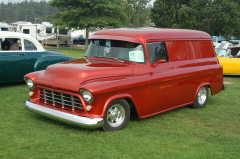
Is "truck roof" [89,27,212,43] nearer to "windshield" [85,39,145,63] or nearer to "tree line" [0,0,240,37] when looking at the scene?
"windshield" [85,39,145,63]

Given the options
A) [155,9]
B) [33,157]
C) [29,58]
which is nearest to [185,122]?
[33,157]

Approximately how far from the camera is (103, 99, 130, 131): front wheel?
564 centimetres

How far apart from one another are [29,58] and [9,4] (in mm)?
129460

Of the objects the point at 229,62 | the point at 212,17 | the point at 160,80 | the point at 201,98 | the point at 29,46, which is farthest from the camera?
the point at 212,17

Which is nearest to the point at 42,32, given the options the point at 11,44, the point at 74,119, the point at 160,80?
the point at 11,44

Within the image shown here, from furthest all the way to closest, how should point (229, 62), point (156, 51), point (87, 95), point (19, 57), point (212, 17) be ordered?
point (212, 17) < point (229, 62) < point (19, 57) < point (156, 51) < point (87, 95)

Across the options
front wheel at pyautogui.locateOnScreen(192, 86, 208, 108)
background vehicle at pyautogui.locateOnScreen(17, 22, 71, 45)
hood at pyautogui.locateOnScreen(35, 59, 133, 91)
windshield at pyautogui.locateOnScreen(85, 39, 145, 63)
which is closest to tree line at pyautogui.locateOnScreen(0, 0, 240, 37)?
background vehicle at pyautogui.locateOnScreen(17, 22, 71, 45)

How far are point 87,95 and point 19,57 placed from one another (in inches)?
195

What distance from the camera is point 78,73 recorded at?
562 centimetres

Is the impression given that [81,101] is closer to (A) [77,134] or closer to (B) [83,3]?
(A) [77,134]

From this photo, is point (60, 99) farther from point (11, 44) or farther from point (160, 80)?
point (11, 44)

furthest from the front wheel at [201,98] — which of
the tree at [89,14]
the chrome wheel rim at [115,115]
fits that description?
the tree at [89,14]

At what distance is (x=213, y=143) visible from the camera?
17.6 ft

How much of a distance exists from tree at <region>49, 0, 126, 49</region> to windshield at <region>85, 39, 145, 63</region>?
2593 cm
